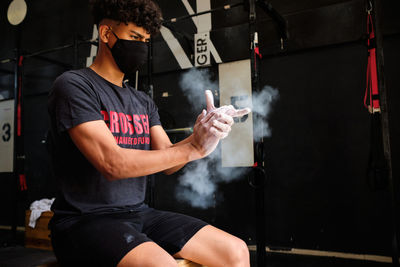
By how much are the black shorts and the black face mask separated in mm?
735

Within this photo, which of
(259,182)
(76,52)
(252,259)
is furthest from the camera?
(76,52)

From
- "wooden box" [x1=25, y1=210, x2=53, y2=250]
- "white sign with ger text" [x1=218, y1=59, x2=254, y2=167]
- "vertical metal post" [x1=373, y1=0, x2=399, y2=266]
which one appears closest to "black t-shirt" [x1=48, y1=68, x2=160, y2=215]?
"vertical metal post" [x1=373, y1=0, x2=399, y2=266]

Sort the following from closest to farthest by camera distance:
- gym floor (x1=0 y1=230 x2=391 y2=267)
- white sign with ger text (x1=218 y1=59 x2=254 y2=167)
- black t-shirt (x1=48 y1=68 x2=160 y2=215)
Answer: black t-shirt (x1=48 y1=68 x2=160 y2=215), gym floor (x1=0 y1=230 x2=391 y2=267), white sign with ger text (x1=218 y1=59 x2=254 y2=167)

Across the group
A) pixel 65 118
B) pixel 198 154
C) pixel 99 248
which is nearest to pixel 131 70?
pixel 65 118

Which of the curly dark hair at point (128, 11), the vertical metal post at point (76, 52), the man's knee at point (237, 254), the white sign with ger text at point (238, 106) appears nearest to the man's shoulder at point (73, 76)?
the curly dark hair at point (128, 11)

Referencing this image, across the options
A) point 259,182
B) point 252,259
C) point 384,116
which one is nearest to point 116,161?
point 259,182

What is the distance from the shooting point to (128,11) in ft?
4.94

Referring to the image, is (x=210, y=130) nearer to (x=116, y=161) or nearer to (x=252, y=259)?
(x=116, y=161)

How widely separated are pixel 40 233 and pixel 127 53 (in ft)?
10.8

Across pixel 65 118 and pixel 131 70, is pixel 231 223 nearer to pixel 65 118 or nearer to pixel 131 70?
pixel 131 70

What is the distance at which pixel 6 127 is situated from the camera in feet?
17.1

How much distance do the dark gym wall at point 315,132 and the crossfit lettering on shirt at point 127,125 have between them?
2148 mm

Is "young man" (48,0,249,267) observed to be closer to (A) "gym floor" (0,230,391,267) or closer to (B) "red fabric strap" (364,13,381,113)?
(B) "red fabric strap" (364,13,381,113)

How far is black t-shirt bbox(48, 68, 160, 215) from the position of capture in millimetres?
1273
